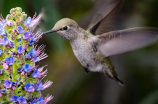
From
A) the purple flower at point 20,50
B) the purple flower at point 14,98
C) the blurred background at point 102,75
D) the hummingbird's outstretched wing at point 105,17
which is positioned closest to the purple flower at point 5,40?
the purple flower at point 20,50

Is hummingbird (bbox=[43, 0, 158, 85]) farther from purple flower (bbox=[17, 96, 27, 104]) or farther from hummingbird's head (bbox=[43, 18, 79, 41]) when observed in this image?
purple flower (bbox=[17, 96, 27, 104])

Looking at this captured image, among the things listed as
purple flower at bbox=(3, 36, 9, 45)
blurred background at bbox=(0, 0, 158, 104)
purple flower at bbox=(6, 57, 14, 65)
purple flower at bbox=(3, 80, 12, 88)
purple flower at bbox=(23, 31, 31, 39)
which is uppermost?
purple flower at bbox=(3, 36, 9, 45)

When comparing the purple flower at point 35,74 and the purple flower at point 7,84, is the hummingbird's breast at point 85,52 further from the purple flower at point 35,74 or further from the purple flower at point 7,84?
the purple flower at point 7,84

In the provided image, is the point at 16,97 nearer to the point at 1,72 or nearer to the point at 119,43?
the point at 1,72

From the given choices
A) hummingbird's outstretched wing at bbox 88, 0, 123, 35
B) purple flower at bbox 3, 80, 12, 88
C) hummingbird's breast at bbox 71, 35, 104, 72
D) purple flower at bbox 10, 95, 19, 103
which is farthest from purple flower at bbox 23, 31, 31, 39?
hummingbird's outstretched wing at bbox 88, 0, 123, 35

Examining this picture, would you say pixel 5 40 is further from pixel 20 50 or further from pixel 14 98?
pixel 14 98

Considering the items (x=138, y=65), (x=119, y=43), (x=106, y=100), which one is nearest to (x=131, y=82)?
(x=138, y=65)
